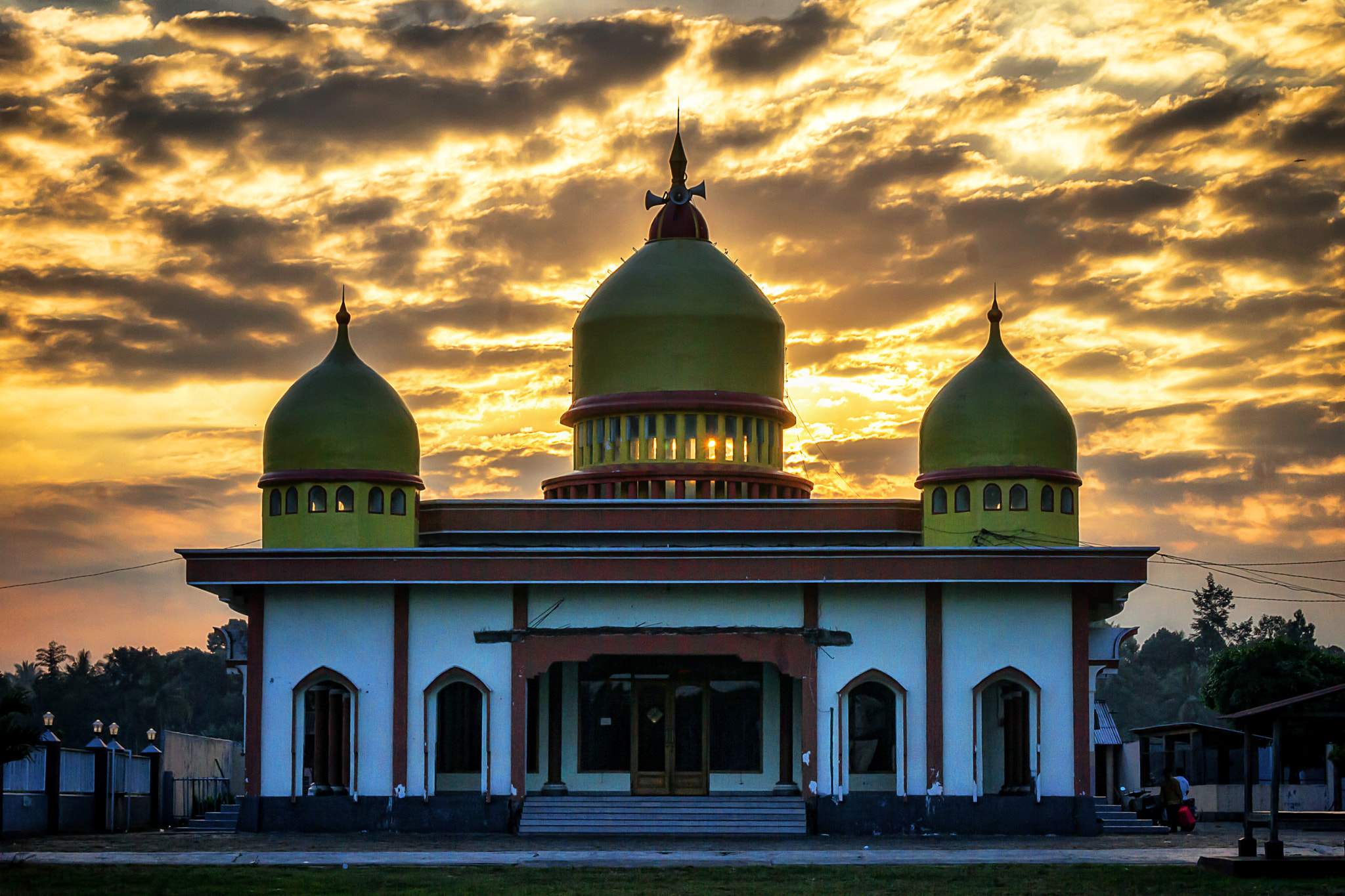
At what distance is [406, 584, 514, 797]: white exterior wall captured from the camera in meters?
35.1

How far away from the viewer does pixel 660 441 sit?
42219 mm

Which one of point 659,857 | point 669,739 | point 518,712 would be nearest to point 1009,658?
point 669,739

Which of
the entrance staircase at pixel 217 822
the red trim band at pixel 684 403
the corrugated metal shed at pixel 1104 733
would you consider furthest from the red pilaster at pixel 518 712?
the corrugated metal shed at pixel 1104 733

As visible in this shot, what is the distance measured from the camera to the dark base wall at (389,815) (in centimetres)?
3481

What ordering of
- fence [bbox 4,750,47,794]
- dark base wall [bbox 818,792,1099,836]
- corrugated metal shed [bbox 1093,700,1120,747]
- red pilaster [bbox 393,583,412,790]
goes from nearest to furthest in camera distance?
fence [bbox 4,750,47,794], dark base wall [bbox 818,792,1099,836], red pilaster [bbox 393,583,412,790], corrugated metal shed [bbox 1093,700,1120,747]

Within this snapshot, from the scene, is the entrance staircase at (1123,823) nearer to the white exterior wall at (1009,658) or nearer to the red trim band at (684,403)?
the white exterior wall at (1009,658)

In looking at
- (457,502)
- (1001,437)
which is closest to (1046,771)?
(1001,437)

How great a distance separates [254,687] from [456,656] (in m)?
4.31

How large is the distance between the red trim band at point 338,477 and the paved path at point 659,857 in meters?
11.0

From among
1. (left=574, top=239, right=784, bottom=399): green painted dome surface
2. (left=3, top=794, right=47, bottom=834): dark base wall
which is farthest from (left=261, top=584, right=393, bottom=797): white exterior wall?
(left=574, top=239, right=784, bottom=399): green painted dome surface

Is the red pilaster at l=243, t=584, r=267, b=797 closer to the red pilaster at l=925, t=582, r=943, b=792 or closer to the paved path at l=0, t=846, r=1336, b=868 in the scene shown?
the paved path at l=0, t=846, r=1336, b=868

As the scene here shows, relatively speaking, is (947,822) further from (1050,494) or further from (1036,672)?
(1050,494)

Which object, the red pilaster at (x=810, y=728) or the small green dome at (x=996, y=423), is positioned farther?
the small green dome at (x=996, y=423)

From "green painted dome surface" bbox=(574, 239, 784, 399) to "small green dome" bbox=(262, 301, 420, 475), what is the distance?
5.95 m
